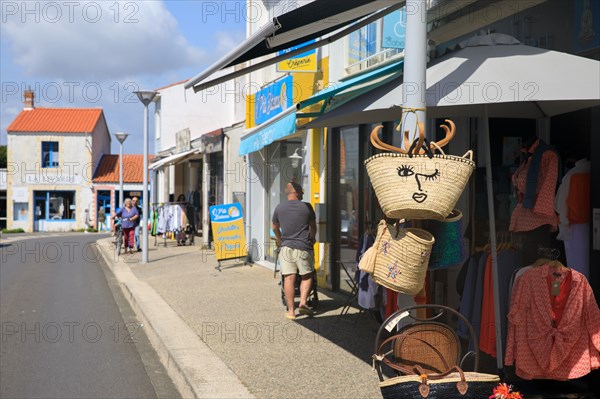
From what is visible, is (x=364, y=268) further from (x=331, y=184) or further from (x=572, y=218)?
(x=331, y=184)

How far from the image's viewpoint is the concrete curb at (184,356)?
5471 mm

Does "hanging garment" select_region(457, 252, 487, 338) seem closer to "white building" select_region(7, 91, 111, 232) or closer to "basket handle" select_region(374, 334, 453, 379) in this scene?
"basket handle" select_region(374, 334, 453, 379)

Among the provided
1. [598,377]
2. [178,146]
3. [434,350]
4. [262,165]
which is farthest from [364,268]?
[178,146]

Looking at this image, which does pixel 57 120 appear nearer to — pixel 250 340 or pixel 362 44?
pixel 362 44

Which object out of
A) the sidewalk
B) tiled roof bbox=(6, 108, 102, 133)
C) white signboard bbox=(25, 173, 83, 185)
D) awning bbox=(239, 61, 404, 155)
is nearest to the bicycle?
the sidewalk

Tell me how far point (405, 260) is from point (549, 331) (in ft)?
4.84

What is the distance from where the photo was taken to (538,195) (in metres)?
4.95

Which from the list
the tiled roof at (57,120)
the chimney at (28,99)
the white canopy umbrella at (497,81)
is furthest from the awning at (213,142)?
the chimney at (28,99)

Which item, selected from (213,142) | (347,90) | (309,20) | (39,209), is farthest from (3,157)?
(309,20)

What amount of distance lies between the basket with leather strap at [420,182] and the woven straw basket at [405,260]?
0.14 m

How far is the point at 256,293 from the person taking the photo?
35.3 feet

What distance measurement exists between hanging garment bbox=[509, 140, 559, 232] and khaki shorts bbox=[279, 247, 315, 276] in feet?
12.6

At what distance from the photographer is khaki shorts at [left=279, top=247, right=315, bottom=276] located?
8617mm

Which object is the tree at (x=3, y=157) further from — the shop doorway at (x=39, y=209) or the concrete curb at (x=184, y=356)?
the concrete curb at (x=184, y=356)
